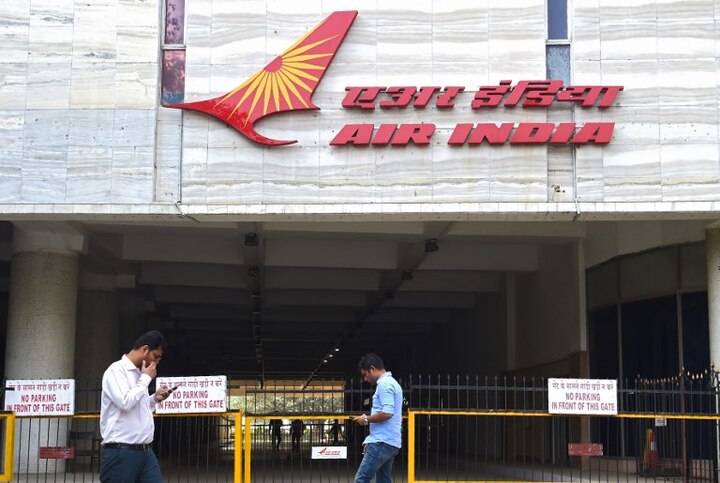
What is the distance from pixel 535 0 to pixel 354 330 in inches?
945

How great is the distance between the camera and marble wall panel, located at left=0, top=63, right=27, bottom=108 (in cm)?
1644

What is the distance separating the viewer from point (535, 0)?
54.7ft

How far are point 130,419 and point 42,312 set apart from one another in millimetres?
11632

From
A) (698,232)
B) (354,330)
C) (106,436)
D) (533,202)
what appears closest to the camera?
(106,436)

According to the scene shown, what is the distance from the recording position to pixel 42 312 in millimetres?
18922

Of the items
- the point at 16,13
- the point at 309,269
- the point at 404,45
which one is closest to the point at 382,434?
the point at 404,45

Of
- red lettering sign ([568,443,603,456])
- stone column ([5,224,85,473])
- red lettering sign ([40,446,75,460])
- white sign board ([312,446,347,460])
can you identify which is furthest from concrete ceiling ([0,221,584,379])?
red lettering sign ([568,443,603,456])

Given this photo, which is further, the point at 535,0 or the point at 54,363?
the point at 54,363

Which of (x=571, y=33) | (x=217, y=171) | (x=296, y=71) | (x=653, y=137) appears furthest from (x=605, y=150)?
(x=217, y=171)

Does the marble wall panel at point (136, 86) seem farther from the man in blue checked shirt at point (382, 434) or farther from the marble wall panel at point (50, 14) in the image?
the man in blue checked shirt at point (382, 434)

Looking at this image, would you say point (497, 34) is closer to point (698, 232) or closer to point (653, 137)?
point (653, 137)

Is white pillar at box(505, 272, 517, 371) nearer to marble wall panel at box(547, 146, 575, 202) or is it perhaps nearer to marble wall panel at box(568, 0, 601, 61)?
marble wall panel at box(547, 146, 575, 202)

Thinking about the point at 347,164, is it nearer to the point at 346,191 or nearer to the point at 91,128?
the point at 346,191

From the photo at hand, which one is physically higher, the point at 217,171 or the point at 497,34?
the point at 497,34
